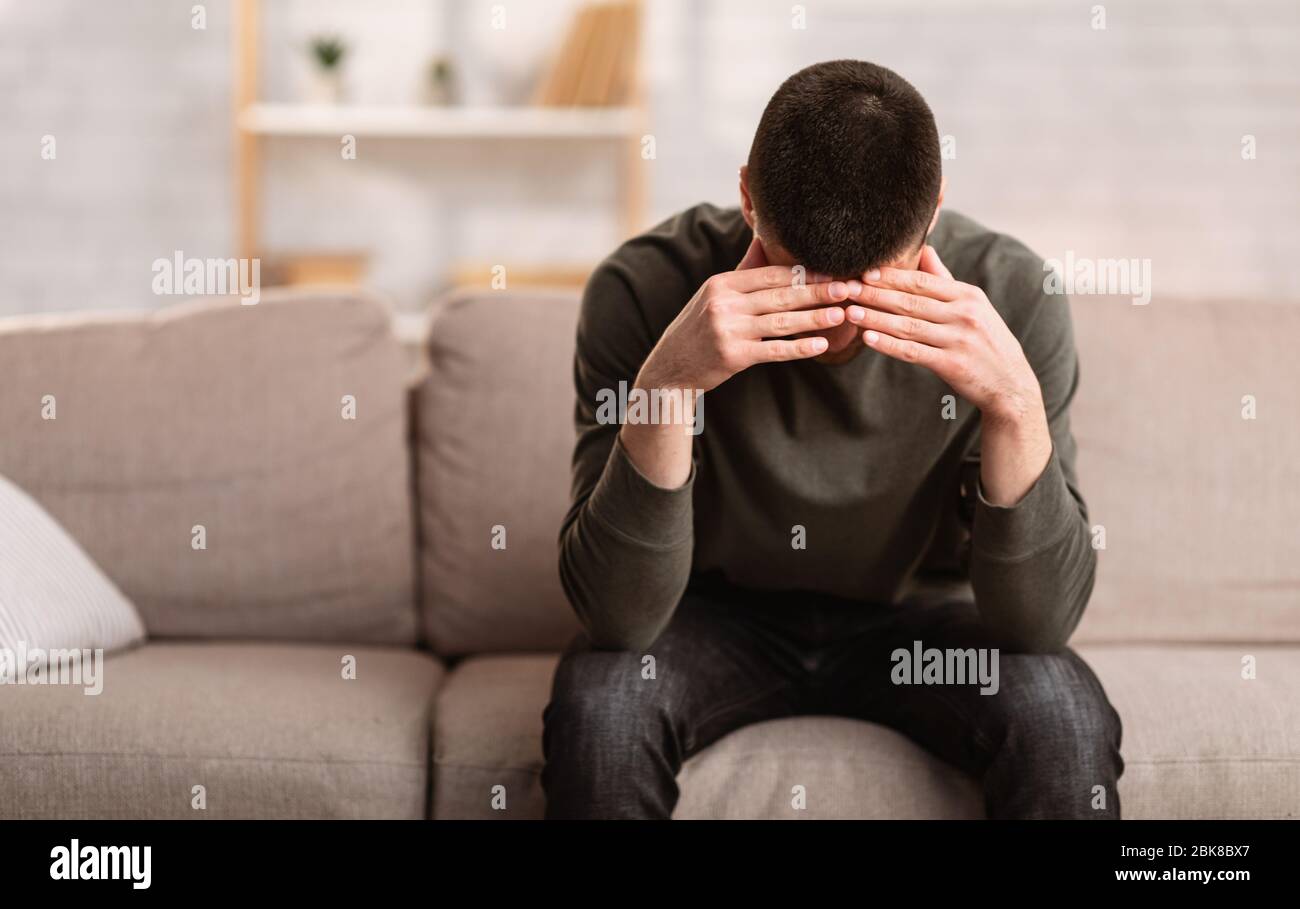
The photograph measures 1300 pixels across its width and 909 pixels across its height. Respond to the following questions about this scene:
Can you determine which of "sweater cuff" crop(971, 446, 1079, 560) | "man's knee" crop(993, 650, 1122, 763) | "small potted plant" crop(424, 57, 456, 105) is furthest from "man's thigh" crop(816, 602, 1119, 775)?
"small potted plant" crop(424, 57, 456, 105)

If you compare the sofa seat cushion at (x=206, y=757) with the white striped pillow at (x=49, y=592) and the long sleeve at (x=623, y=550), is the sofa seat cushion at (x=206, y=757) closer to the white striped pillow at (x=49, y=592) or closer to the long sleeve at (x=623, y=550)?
the white striped pillow at (x=49, y=592)

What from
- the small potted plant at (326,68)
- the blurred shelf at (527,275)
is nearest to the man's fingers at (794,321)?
the blurred shelf at (527,275)

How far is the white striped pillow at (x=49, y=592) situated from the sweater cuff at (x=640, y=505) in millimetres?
720

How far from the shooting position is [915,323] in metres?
1.05

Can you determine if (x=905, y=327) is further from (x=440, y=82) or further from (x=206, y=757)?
(x=440, y=82)

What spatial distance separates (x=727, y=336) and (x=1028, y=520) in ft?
1.04

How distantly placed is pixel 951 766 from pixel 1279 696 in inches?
16.2

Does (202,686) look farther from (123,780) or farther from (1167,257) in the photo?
(1167,257)

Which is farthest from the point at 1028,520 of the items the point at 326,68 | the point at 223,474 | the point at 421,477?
the point at 326,68

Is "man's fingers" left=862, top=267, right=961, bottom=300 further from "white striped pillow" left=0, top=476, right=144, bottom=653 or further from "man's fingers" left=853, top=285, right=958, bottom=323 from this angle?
"white striped pillow" left=0, top=476, right=144, bottom=653

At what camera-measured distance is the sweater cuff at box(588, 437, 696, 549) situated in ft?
3.63

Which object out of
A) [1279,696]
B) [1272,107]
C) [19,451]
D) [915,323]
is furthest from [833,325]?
[1272,107]

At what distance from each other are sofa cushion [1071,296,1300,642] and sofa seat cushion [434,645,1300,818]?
0.21 m

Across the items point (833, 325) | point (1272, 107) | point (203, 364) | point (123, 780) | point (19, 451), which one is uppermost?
point (1272, 107)
